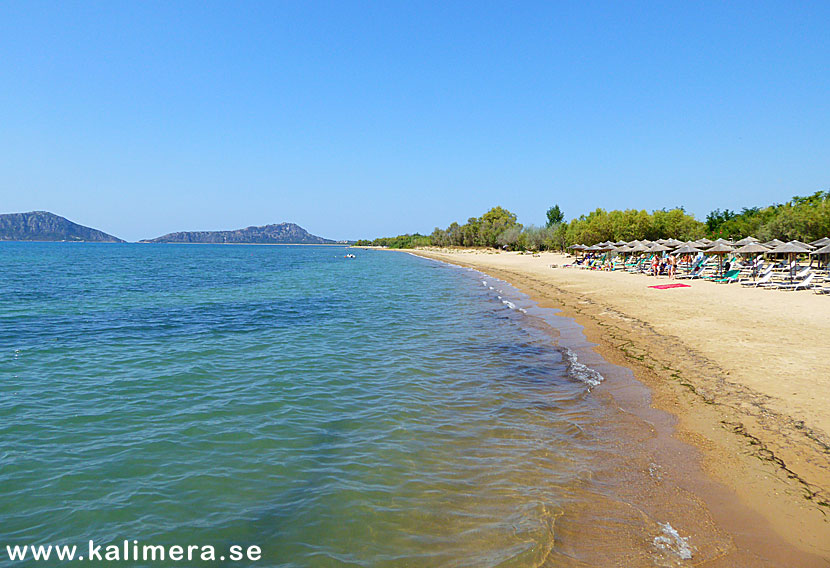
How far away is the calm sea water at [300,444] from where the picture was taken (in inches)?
175

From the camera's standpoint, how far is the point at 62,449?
611 cm

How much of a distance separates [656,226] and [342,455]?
6800 centimetres

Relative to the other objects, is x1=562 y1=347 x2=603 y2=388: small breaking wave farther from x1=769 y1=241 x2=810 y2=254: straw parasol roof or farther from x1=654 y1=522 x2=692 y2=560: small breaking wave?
x1=769 y1=241 x2=810 y2=254: straw parasol roof

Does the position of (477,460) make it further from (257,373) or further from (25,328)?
(25,328)

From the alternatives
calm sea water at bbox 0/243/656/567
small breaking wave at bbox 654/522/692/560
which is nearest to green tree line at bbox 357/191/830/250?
calm sea water at bbox 0/243/656/567

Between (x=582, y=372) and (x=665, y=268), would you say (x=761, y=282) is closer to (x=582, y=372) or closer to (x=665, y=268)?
(x=665, y=268)

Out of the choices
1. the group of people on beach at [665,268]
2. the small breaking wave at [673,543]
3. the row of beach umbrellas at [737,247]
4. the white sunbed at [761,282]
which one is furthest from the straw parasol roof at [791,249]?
the small breaking wave at [673,543]

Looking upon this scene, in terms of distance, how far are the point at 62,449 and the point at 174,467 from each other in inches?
71.8

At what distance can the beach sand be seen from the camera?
4.73 meters

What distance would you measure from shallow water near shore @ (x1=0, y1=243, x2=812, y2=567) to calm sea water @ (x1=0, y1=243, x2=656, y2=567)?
1.1 inches

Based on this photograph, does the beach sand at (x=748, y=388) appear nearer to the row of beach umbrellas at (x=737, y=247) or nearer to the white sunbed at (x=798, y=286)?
the white sunbed at (x=798, y=286)

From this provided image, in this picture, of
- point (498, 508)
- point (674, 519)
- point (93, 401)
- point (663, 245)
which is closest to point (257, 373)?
point (93, 401)

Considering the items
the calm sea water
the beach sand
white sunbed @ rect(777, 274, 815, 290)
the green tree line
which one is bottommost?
the calm sea water

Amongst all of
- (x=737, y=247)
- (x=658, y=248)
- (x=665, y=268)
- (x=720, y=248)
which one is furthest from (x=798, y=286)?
(x=658, y=248)
